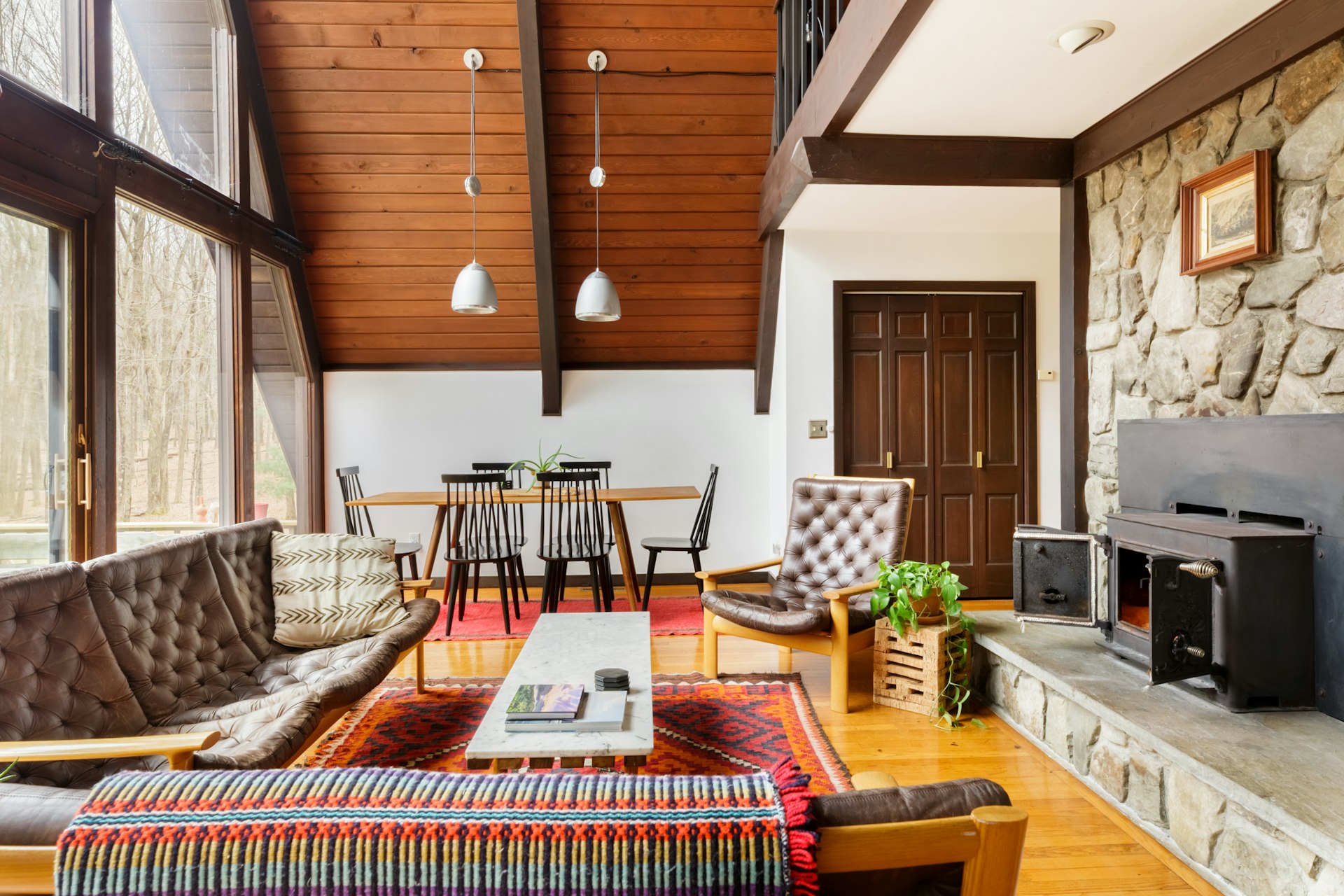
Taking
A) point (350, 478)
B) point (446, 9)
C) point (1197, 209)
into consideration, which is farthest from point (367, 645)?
point (446, 9)

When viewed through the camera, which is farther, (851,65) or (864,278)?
(864,278)

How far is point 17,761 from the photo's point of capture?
173cm

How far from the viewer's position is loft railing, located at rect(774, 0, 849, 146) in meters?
3.76

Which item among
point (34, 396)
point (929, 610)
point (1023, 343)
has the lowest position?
point (929, 610)

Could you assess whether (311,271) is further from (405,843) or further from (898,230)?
(405,843)

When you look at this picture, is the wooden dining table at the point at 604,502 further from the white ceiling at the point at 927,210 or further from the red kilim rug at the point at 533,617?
the white ceiling at the point at 927,210

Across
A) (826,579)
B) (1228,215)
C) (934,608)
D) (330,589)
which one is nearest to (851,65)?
(1228,215)

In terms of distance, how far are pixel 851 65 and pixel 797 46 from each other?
4.75ft

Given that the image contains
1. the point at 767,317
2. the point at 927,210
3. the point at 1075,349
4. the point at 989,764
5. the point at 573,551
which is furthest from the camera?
the point at 767,317

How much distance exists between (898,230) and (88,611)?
4.54 m

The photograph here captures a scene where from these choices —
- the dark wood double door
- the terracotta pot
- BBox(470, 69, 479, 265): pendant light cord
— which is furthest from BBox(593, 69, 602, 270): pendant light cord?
the terracotta pot

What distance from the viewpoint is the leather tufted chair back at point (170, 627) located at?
7.29 ft

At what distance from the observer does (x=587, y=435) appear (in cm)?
590

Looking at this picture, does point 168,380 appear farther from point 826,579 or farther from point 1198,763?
point 1198,763
